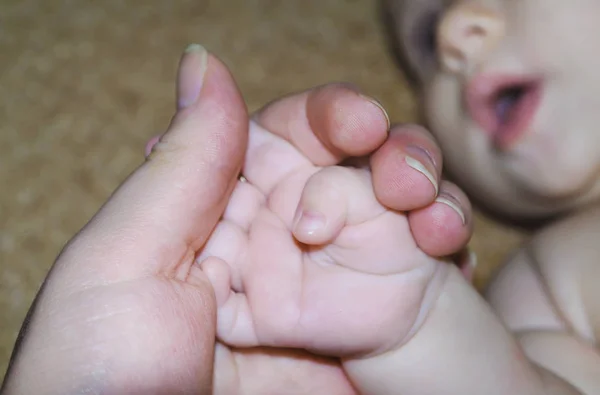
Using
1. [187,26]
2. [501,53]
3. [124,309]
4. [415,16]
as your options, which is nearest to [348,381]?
[124,309]

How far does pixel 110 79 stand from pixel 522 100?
1.73ft

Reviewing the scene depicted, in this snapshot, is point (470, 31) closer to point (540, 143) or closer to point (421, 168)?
point (540, 143)

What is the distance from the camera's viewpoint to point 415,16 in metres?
0.89

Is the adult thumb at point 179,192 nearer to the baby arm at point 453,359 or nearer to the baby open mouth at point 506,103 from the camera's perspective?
the baby arm at point 453,359

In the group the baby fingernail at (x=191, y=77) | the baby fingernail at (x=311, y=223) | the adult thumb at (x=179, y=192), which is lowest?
the baby fingernail at (x=311, y=223)

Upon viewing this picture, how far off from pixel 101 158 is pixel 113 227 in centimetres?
41

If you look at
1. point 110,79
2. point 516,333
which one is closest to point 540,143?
point 516,333

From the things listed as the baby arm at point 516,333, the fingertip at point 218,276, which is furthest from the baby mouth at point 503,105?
the fingertip at point 218,276

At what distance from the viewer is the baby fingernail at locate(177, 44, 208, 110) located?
1.91 feet

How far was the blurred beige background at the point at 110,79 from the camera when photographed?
0.85 metres

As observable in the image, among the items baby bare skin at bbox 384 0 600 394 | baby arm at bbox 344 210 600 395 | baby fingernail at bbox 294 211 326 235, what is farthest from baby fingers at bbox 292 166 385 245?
baby bare skin at bbox 384 0 600 394

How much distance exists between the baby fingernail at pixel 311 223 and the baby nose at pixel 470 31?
1.07 ft

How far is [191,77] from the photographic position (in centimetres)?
59

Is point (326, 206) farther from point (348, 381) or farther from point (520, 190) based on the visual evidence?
point (520, 190)
